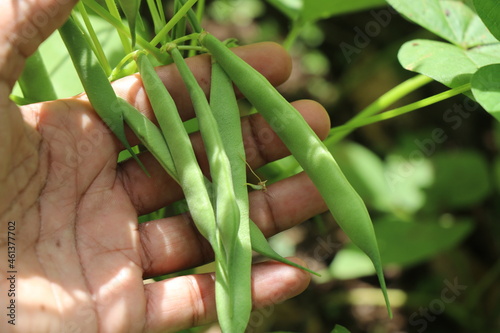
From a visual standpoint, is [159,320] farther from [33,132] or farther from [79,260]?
[33,132]

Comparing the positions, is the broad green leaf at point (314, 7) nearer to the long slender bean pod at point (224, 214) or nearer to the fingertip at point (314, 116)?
the fingertip at point (314, 116)

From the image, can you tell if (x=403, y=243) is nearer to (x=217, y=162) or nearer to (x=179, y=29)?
(x=217, y=162)

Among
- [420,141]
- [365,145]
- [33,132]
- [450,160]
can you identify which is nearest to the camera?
[33,132]

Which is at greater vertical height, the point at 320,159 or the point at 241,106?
the point at 241,106

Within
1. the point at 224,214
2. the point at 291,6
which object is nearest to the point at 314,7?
the point at 291,6

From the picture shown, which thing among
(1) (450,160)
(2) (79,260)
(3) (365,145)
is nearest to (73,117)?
(2) (79,260)

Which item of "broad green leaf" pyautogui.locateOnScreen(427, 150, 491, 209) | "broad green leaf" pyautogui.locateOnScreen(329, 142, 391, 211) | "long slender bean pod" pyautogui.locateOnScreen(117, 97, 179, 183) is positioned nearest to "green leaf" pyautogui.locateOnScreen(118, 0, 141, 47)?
"long slender bean pod" pyautogui.locateOnScreen(117, 97, 179, 183)

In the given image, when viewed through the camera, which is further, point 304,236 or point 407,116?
point 407,116
